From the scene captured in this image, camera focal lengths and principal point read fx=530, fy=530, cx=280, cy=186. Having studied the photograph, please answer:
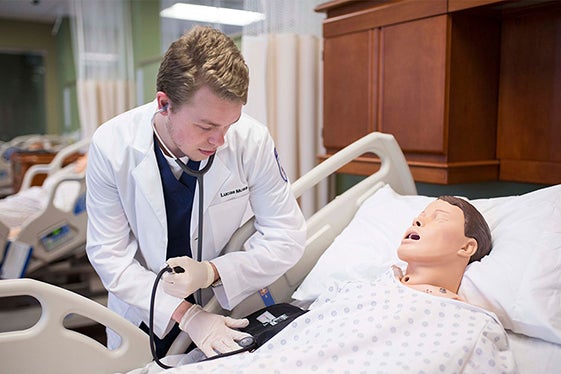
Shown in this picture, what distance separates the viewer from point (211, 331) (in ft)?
4.41

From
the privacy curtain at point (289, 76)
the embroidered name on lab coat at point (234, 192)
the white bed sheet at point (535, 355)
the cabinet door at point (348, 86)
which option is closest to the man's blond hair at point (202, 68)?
the embroidered name on lab coat at point (234, 192)

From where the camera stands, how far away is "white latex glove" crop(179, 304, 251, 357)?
51.6 inches

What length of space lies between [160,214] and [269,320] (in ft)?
1.33

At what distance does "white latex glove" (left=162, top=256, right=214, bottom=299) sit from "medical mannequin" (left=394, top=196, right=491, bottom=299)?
52 centimetres

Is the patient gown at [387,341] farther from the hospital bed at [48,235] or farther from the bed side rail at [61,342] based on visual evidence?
the hospital bed at [48,235]

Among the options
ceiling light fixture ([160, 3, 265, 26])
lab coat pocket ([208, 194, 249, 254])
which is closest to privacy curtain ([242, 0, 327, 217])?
ceiling light fixture ([160, 3, 265, 26])

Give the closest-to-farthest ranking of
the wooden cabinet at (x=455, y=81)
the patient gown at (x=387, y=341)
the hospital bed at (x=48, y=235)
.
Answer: the patient gown at (x=387, y=341), the wooden cabinet at (x=455, y=81), the hospital bed at (x=48, y=235)

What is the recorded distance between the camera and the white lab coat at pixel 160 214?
1385 mm

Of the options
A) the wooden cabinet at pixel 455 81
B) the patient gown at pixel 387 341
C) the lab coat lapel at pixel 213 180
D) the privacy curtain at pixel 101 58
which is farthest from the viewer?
the privacy curtain at pixel 101 58

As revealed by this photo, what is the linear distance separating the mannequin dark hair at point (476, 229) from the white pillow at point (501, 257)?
29mm

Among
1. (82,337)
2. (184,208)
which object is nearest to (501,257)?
(184,208)

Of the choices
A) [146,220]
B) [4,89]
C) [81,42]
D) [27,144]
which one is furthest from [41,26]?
[146,220]

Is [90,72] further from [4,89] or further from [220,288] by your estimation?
[220,288]

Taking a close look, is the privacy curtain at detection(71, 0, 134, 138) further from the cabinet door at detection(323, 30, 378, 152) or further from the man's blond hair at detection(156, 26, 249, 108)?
the man's blond hair at detection(156, 26, 249, 108)
